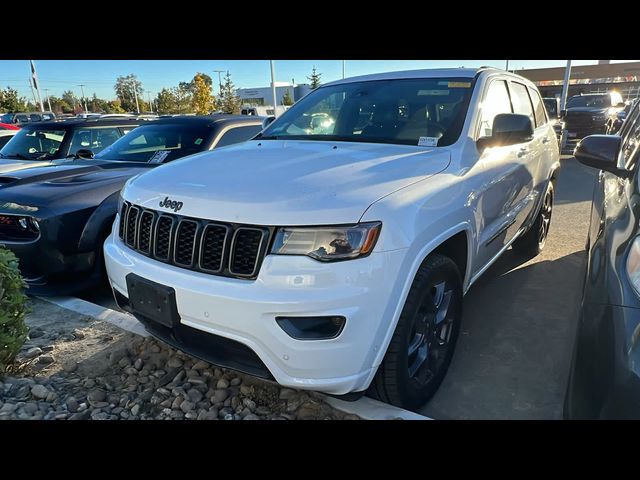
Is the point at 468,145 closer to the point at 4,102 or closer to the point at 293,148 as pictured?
the point at 293,148

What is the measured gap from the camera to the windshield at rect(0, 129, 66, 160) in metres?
6.21

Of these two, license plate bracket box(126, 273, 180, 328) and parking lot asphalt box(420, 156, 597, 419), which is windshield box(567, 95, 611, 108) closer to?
parking lot asphalt box(420, 156, 597, 419)

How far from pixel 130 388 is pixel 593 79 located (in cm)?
5067

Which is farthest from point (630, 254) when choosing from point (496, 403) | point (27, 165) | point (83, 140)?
point (83, 140)

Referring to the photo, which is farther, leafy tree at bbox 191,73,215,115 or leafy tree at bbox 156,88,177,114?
leafy tree at bbox 156,88,177,114

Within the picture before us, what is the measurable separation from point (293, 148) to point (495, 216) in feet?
4.90

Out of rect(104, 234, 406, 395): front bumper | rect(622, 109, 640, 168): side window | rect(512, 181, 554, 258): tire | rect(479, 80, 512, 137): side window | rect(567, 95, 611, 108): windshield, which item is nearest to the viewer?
rect(104, 234, 406, 395): front bumper

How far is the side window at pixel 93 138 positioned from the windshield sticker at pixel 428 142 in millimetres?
5173

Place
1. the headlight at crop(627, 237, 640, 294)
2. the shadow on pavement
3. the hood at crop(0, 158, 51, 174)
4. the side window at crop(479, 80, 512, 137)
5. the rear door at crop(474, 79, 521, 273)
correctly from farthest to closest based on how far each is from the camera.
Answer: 1. the hood at crop(0, 158, 51, 174)
2. the side window at crop(479, 80, 512, 137)
3. the rear door at crop(474, 79, 521, 273)
4. the shadow on pavement
5. the headlight at crop(627, 237, 640, 294)

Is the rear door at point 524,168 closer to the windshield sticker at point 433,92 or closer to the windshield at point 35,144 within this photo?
the windshield sticker at point 433,92

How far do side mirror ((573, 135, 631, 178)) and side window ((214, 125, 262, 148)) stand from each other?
3.58m

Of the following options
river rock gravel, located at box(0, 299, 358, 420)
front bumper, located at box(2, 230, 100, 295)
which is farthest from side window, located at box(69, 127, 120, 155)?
river rock gravel, located at box(0, 299, 358, 420)

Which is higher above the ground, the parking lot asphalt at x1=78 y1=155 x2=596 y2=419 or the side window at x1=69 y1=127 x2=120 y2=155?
the side window at x1=69 y1=127 x2=120 y2=155

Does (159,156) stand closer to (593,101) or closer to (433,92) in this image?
(433,92)
